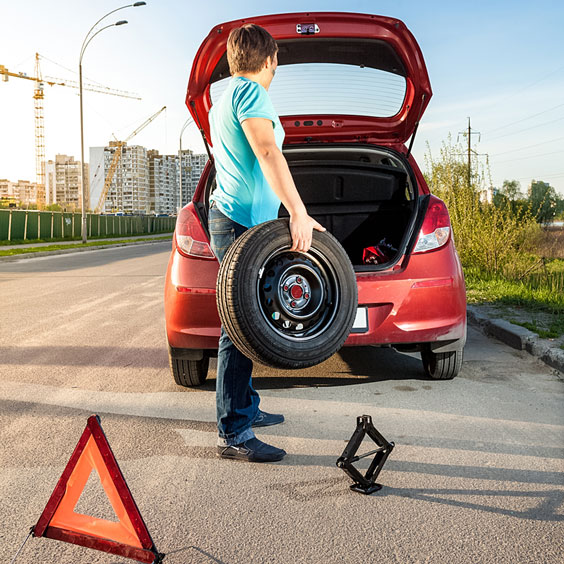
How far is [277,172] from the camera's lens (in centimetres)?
300

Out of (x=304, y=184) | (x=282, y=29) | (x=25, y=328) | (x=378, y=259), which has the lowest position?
(x=25, y=328)

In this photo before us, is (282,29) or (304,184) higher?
(282,29)

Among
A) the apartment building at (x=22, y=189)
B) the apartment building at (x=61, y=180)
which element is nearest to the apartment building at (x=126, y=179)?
the apartment building at (x=61, y=180)

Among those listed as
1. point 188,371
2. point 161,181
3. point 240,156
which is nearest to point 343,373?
point 188,371

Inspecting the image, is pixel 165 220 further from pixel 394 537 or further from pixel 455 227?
pixel 394 537

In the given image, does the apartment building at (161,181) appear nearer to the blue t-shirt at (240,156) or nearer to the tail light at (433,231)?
the tail light at (433,231)

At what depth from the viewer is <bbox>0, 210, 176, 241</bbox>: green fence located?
32.1 metres

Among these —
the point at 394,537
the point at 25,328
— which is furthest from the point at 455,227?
the point at 394,537

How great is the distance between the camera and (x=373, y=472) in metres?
2.92

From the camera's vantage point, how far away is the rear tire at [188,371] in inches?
181

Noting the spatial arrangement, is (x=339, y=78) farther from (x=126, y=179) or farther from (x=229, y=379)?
(x=126, y=179)

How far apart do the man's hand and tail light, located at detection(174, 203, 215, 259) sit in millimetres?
1226

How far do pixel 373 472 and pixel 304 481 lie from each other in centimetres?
32

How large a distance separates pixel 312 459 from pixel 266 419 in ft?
2.07
